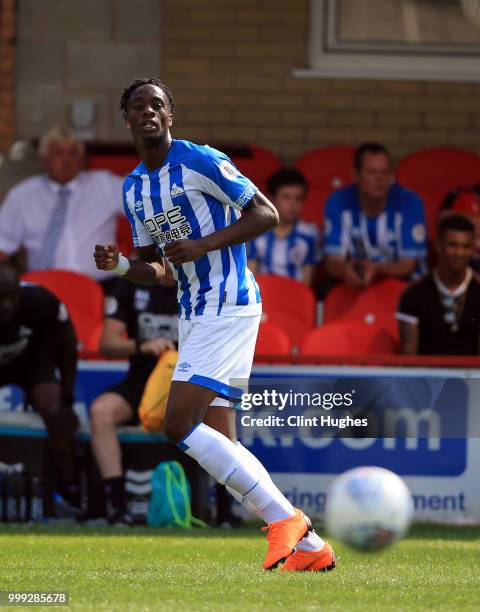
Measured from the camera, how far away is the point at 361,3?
40.2ft

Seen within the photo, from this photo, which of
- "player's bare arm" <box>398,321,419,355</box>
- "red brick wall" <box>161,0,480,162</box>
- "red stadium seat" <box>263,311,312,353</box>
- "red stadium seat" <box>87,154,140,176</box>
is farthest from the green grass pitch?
"red brick wall" <box>161,0,480,162</box>

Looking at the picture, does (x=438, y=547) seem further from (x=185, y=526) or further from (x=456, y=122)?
(x=456, y=122)

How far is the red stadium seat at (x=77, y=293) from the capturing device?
34.7 ft

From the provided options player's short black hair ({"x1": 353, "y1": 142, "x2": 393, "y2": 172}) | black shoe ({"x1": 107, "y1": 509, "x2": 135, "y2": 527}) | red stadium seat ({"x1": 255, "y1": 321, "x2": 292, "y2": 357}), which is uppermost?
player's short black hair ({"x1": 353, "y1": 142, "x2": 393, "y2": 172})

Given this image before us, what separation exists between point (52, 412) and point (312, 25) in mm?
4788

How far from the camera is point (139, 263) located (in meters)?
6.07

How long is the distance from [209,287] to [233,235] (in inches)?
9.9

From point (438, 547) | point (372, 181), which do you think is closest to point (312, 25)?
point (372, 181)

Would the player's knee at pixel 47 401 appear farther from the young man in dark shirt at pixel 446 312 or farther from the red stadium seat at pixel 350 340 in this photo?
the young man in dark shirt at pixel 446 312

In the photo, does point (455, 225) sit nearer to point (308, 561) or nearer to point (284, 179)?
point (284, 179)

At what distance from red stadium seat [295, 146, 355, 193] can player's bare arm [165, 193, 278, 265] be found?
5880 millimetres

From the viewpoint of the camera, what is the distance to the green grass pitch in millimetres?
4828

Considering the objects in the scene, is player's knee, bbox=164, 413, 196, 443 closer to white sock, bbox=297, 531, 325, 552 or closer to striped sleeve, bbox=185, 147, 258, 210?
white sock, bbox=297, 531, 325, 552

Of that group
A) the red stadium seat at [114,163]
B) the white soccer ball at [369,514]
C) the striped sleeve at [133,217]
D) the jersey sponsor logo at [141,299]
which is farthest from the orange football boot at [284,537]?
the red stadium seat at [114,163]
